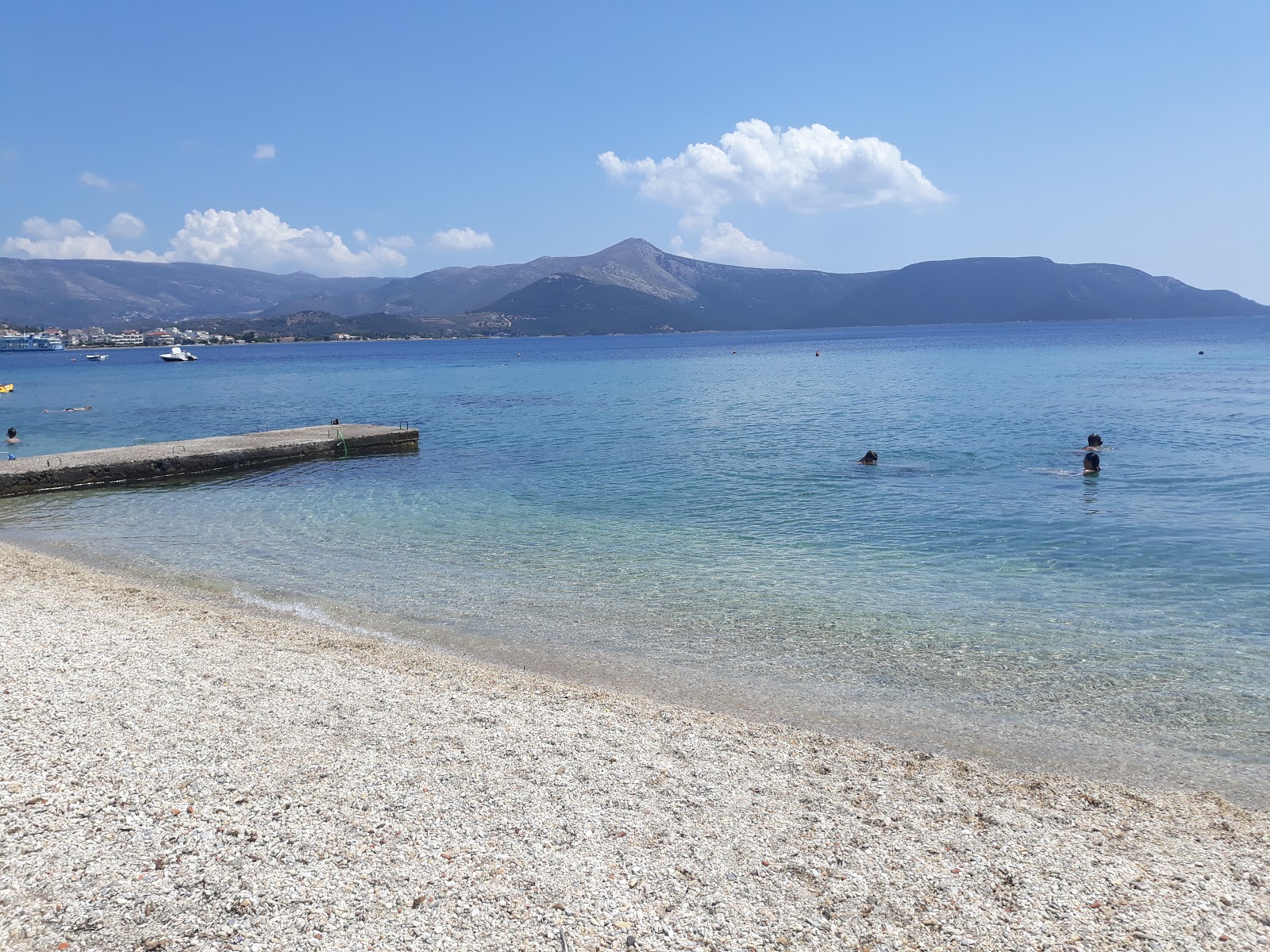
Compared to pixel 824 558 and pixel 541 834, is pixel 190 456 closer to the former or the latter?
pixel 824 558

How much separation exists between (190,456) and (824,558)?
22.9 meters

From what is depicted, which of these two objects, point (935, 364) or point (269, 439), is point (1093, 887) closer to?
point (269, 439)

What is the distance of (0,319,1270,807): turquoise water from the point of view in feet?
33.7

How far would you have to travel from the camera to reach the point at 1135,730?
923 cm

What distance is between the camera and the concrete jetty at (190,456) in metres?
26.4

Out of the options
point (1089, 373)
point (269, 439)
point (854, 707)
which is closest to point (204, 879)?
point (854, 707)

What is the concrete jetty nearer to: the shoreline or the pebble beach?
the shoreline

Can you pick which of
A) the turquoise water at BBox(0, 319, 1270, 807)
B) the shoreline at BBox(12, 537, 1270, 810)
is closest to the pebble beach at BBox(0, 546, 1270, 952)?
the shoreline at BBox(12, 537, 1270, 810)

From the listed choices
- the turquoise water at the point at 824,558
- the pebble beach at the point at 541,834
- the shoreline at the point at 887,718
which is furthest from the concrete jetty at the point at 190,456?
the pebble beach at the point at 541,834

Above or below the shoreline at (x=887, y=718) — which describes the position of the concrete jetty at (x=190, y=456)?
above

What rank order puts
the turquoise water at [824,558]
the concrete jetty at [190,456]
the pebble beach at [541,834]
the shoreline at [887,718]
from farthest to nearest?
the concrete jetty at [190,456] → the turquoise water at [824,558] → the shoreline at [887,718] → the pebble beach at [541,834]

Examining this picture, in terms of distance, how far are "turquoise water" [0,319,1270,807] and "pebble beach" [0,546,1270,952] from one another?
157 centimetres

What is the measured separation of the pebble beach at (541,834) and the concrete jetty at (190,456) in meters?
19.7

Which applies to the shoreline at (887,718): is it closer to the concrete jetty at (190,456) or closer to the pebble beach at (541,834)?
the pebble beach at (541,834)
